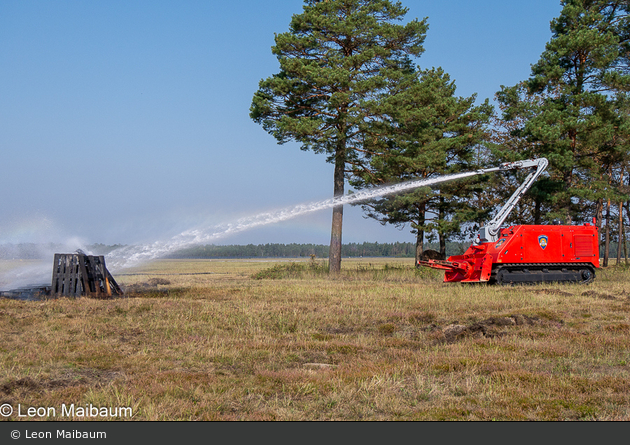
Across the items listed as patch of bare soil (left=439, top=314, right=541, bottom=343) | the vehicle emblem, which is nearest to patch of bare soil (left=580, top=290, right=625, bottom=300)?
the vehicle emblem

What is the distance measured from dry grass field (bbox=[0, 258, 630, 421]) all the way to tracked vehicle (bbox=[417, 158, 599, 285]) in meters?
5.69

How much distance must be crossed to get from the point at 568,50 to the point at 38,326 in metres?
29.6

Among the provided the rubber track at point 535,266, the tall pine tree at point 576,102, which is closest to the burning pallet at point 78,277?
the rubber track at point 535,266

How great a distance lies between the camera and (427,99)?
30.6m

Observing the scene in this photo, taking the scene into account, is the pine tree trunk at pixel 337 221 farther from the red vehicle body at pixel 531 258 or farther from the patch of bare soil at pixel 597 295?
the patch of bare soil at pixel 597 295

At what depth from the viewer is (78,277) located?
15672mm

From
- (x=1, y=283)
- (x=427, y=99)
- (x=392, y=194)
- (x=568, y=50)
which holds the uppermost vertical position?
(x=568, y=50)

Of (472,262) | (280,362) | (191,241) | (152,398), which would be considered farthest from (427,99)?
(152,398)

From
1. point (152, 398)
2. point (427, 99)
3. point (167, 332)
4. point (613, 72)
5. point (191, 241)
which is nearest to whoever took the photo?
point (152, 398)

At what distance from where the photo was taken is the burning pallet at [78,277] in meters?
15.6

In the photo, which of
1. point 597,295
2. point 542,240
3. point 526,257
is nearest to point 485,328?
point 597,295

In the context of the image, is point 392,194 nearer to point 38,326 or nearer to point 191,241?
point 191,241

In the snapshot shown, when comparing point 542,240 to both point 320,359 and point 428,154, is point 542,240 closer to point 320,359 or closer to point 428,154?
point 428,154

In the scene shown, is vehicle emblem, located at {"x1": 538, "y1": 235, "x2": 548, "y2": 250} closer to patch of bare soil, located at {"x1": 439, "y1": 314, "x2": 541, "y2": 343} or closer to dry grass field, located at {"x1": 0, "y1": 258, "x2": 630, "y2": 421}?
dry grass field, located at {"x1": 0, "y1": 258, "x2": 630, "y2": 421}
